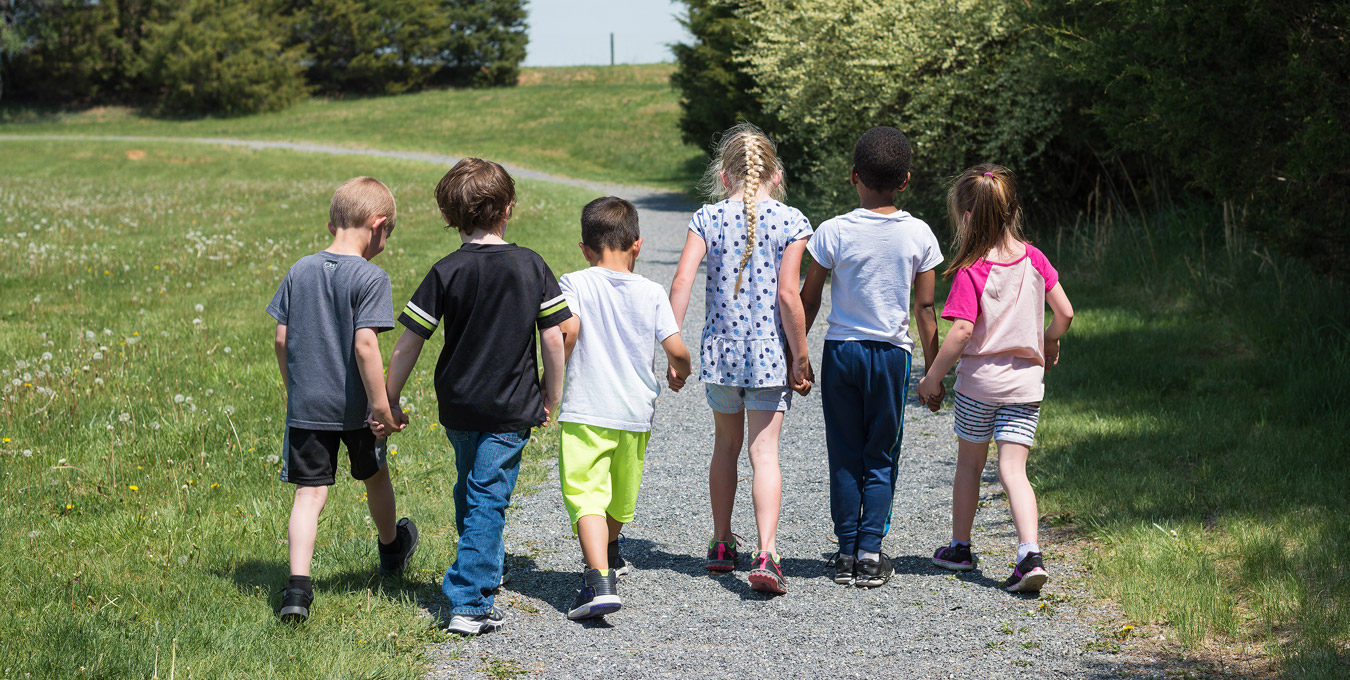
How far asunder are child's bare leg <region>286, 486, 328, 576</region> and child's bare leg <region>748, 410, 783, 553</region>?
1.77 m

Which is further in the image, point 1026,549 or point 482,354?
point 1026,549

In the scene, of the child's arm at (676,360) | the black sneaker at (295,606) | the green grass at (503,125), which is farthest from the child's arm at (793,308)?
the green grass at (503,125)

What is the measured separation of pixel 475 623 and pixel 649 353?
4.10 feet

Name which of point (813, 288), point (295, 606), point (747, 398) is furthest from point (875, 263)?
point (295, 606)

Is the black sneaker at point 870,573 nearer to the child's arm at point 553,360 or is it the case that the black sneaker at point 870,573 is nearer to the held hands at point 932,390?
the held hands at point 932,390

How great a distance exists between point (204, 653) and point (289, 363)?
106 centimetres

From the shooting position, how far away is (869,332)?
169 inches

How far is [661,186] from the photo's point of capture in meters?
28.5

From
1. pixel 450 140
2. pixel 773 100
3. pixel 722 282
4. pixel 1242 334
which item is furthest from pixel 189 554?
pixel 450 140

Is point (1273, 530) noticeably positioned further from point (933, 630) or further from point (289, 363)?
point (289, 363)

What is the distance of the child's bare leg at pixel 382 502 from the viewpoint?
409 centimetres

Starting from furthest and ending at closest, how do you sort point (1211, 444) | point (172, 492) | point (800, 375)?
point (1211, 444)
point (172, 492)
point (800, 375)

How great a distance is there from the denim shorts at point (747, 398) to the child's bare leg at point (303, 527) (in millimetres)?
1642

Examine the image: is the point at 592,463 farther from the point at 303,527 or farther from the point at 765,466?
the point at 303,527
